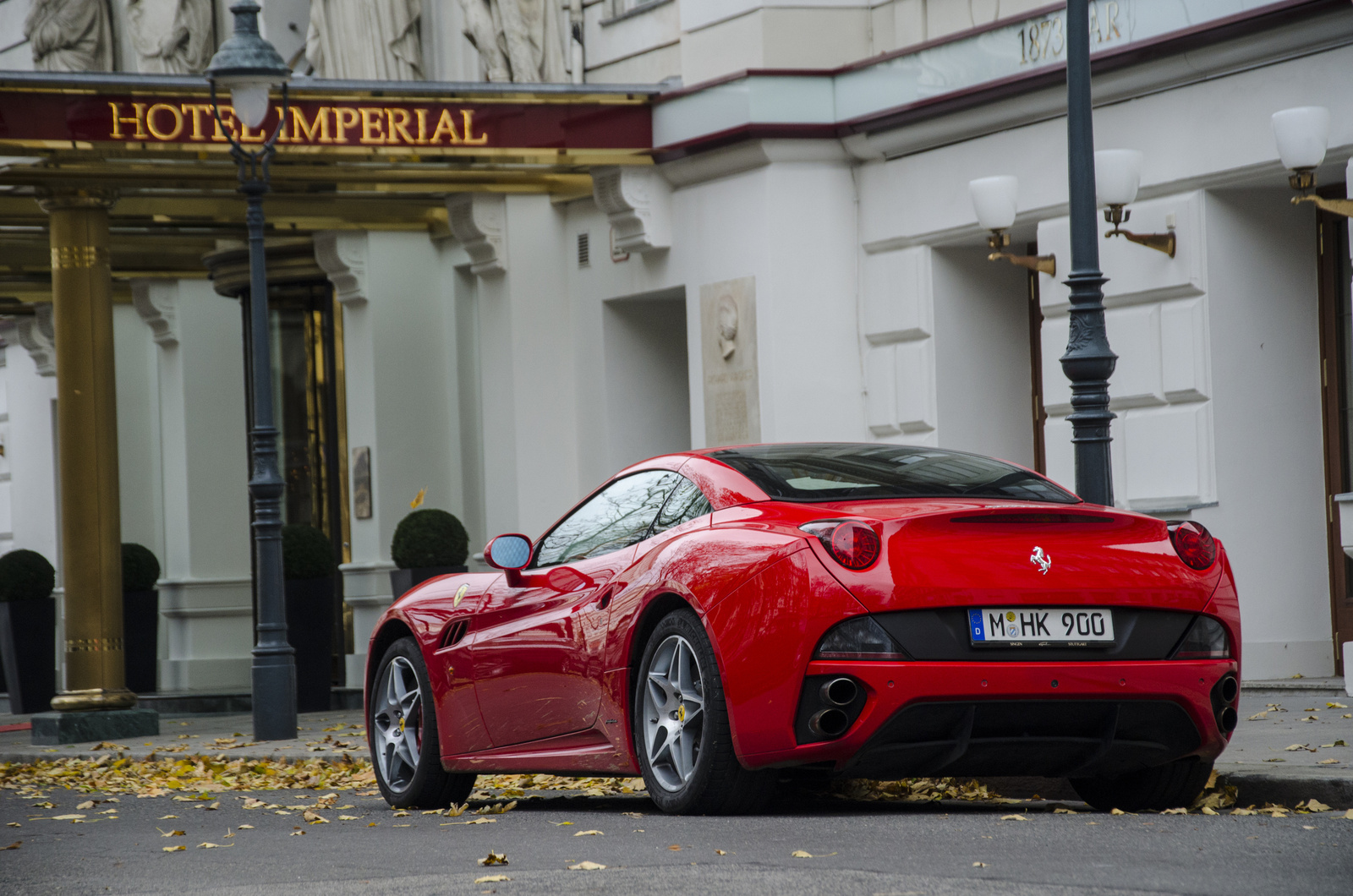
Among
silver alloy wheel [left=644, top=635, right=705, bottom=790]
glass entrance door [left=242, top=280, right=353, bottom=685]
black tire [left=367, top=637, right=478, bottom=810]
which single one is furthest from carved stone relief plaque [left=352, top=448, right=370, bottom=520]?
silver alloy wheel [left=644, top=635, right=705, bottom=790]

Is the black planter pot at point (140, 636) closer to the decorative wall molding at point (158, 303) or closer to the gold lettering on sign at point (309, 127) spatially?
the decorative wall molding at point (158, 303)

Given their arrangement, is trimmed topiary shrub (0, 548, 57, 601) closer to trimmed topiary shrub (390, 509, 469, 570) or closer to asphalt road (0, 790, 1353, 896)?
trimmed topiary shrub (390, 509, 469, 570)

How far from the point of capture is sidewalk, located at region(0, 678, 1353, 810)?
7.13m

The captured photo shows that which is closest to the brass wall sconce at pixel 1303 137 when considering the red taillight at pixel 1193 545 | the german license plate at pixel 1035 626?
the red taillight at pixel 1193 545

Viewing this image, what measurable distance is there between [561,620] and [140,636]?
→ 14.4 metres

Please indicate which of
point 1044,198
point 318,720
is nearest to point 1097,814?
point 1044,198

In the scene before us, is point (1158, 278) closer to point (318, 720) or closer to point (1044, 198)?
point (1044, 198)

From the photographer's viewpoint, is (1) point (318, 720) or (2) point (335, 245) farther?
(2) point (335, 245)

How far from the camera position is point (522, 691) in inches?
316

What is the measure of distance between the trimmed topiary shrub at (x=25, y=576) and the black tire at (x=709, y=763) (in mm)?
14362

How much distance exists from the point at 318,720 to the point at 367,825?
28.4ft

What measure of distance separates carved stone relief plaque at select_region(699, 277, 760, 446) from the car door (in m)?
7.48

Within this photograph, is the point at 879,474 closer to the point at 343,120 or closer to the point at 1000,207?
the point at 1000,207

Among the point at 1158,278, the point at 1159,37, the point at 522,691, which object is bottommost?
the point at 522,691
